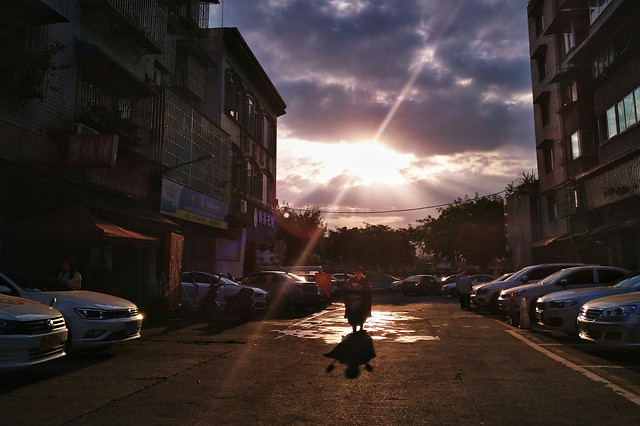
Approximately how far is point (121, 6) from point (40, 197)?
698cm

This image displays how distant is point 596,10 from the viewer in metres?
21.8

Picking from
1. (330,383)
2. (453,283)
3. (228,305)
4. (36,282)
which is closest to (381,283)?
(453,283)

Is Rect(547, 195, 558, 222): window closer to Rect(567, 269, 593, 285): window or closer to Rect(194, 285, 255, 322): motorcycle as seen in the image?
Rect(567, 269, 593, 285): window

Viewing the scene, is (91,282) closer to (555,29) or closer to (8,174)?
(8,174)

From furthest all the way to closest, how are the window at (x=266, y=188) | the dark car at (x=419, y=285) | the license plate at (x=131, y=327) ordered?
the dark car at (x=419, y=285) → the window at (x=266, y=188) → the license plate at (x=131, y=327)

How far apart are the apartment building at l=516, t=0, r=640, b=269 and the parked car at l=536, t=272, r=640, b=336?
385 inches

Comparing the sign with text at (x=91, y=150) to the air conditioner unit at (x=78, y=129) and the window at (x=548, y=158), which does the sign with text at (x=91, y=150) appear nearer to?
the air conditioner unit at (x=78, y=129)

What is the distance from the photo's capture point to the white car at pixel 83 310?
8016 mm

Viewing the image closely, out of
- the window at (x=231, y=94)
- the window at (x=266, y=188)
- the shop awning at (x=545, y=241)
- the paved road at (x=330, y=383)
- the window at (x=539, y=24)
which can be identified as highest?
the window at (x=539, y=24)

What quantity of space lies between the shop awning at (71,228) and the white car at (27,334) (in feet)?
22.5

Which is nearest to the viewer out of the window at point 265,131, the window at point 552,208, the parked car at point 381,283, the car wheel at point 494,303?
the car wheel at point 494,303

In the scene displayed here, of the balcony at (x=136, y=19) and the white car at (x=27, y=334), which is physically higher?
the balcony at (x=136, y=19)

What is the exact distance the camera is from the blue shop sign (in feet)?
66.1

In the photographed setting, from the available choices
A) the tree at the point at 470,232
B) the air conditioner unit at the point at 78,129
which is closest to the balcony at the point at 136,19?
the air conditioner unit at the point at 78,129
